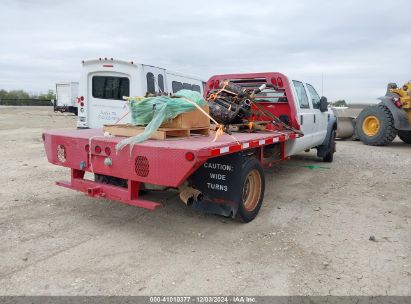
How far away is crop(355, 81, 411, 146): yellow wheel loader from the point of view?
12570 millimetres

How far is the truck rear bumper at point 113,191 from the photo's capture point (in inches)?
161

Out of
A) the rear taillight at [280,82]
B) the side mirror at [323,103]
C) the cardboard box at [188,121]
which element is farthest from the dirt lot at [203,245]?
the side mirror at [323,103]

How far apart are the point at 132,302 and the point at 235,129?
3.47m

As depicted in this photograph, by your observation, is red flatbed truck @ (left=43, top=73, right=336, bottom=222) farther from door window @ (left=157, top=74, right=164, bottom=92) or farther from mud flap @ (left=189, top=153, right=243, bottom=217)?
door window @ (left=157, top=74, right=164, bottom=92)

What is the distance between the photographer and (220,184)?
4.52 m

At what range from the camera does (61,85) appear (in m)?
32.1

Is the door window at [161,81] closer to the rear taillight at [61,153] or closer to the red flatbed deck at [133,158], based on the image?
the red flatbed deck at [133,158]

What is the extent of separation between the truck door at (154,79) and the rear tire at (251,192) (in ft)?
16.8

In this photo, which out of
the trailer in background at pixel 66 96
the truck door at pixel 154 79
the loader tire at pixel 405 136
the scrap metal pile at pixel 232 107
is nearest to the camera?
the scrap metal pile at pixel 232 107

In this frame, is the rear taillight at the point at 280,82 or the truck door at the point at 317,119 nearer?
the rear taillight at the point at 280,82

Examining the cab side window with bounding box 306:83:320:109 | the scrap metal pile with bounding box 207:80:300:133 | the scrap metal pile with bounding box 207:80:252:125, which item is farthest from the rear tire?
the cab side window with bounding box 306:83:320:109

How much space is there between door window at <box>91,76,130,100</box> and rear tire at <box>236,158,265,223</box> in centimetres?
537

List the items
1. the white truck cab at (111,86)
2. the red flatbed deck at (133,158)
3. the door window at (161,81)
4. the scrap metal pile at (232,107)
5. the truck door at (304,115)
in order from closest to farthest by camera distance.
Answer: the red flatbed deck at (133,158) → the scrap metal pile at (232,107) → the truck door at (304,115) → the white truck cab at (111,86) → the door window at (161,81)

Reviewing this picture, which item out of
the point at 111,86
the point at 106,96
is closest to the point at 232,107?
the point at 111,86
